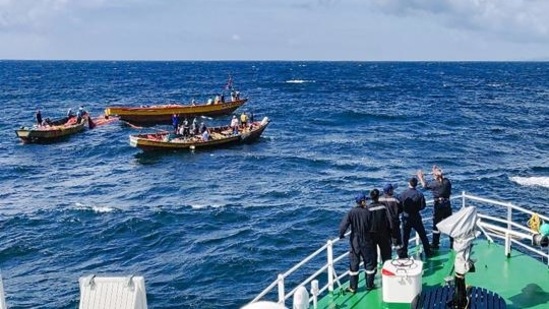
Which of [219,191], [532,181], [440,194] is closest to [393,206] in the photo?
[440,194]

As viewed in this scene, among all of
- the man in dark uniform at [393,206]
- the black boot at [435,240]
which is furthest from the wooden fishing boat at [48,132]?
the man in dark uniform at [393,206]

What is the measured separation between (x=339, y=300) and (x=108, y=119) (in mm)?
60633

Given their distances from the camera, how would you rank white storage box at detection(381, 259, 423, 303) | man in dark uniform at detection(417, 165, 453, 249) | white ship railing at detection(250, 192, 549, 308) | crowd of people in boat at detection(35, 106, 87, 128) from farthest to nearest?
crowd of people in boat at detection(35, 106, 87, 128) → man in dark uniform at detection(417, 165, 453, 249) → white storage box at detection(381, 259, 423, 303) → white ship railing at detection(250, 192, 549, 308)

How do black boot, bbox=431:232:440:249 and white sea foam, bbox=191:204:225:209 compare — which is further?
white sea foam, bbox=191:204:225:209

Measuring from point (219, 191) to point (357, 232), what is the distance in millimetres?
26407

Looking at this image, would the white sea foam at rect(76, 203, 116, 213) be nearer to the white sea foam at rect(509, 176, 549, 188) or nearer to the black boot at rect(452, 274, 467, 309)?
the white sea foam at rect(509, 176, 549, 188)

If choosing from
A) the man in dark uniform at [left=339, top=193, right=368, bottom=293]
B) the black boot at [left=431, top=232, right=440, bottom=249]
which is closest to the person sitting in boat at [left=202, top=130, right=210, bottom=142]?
the black boot at [left=431, top=232, right=440, bottom=249]

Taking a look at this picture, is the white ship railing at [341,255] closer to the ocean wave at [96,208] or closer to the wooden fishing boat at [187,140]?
the ocean wave at [96,208]

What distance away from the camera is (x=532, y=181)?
37.8 metres

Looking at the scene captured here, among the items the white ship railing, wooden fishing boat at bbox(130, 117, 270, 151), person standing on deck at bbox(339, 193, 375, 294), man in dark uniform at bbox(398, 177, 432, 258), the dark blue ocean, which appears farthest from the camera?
wooden fishing boat at bbox(130, 117, 270, 151)

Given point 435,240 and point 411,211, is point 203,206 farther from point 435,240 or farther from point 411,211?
point 411,211

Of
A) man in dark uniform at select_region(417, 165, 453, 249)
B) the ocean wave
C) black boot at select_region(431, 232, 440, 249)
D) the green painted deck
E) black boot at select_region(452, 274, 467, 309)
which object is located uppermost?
man in dark uniform at select_region(417, 165, 453, 249)

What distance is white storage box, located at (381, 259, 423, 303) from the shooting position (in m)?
10.1

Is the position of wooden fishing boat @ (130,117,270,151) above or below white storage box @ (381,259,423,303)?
below
